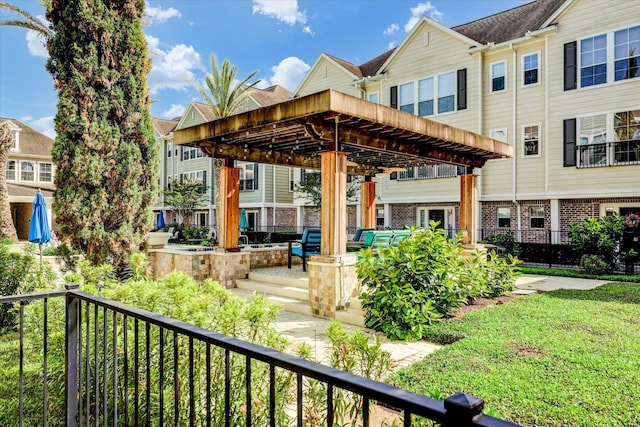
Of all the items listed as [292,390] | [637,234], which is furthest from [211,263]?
[637,234]

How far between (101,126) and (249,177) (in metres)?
17.2

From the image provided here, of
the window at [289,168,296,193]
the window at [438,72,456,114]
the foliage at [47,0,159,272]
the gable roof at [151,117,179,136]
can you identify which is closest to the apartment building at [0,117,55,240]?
the gable roof at [151,117,179,136]

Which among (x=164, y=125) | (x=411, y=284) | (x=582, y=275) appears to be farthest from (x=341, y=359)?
(x=164, y=125)

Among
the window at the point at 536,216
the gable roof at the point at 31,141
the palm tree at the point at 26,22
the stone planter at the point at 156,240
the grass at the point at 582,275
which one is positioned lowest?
the grass at the point at 582,275

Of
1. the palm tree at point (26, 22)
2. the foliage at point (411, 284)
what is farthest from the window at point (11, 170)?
the foliage at point (411, 284)

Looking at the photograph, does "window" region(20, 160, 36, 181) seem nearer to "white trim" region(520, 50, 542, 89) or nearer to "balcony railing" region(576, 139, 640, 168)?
"white trim" region(520, 50, 542, 89)

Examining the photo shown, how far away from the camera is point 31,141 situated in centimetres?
2723

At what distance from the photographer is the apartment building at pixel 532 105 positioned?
13.7 metres

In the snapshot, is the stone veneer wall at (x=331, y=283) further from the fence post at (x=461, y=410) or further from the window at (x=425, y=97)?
the window at (x=425, y=97)

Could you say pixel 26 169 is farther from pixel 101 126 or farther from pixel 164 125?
pixel 101 126

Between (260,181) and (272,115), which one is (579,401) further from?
(260,181)

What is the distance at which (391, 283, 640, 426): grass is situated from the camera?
10.5ft

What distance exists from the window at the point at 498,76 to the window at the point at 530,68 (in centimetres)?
69

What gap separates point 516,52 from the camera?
15.6 metres
